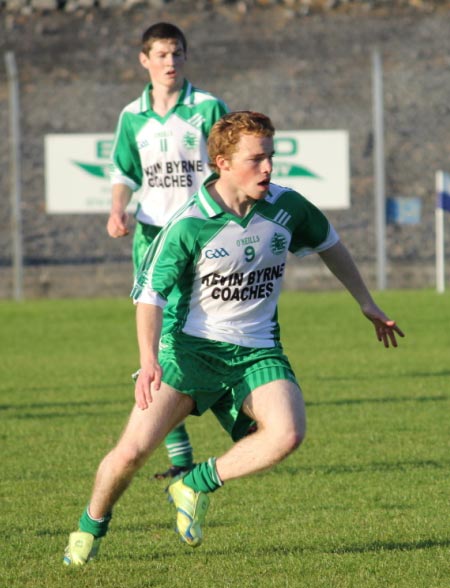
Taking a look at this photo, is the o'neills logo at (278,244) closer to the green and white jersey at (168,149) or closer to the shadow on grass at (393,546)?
the shadow on grass at (393,546)

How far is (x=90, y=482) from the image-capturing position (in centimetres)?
709

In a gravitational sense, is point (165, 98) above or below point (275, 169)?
above

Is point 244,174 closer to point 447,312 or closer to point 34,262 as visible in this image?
point 447,312

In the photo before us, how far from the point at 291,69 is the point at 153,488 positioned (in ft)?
57.1

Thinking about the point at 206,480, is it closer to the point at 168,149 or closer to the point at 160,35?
the point at 168,149

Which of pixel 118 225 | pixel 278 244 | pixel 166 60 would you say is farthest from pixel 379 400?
pixel 278 244

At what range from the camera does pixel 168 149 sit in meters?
7.68

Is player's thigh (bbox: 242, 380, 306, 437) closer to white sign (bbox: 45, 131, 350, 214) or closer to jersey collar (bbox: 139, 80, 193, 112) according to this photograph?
jersey collar (bbox: 139, 80, 193, 112)

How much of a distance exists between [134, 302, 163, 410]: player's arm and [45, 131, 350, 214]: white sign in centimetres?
1534

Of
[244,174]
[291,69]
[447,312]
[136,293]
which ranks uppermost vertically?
[291,69]

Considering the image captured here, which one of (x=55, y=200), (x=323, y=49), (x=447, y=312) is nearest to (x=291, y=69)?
(x=323, y=49)

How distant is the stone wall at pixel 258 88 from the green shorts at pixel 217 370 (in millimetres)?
16041

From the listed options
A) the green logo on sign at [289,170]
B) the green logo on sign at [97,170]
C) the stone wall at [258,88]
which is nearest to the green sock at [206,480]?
the green logo on sign at [289,170]

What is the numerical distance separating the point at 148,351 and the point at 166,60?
9.35ft
